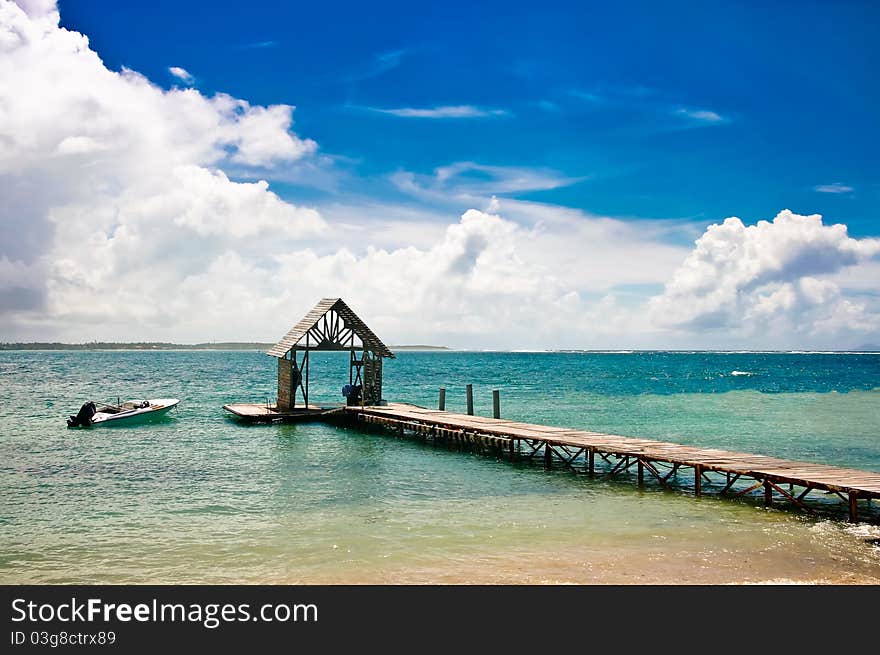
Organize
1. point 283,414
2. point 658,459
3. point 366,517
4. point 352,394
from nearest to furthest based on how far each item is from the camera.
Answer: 1. point 366,517
2. point 658,459
3. point 283,414
4. point 352,394

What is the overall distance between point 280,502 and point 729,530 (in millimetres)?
11548

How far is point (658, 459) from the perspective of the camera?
20.9 meters

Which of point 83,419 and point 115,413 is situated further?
point 115,413

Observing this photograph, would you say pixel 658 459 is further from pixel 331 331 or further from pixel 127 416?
pixel 127 416

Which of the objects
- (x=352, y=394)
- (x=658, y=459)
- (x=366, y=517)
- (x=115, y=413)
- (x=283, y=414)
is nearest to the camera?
(x=366, y=517)

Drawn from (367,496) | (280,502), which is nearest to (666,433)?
(367,496)

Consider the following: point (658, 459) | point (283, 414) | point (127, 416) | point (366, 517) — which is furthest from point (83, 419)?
point (658, 459)

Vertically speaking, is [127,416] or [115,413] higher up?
[115,413]

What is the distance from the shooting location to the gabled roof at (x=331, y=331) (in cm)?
3497

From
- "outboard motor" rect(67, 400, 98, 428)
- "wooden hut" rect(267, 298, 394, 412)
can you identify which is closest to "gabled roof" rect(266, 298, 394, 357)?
"wooden hut" rect(267, 298, 394, 412)

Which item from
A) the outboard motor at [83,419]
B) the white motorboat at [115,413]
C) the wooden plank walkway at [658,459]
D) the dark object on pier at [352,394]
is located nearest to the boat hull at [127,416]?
the white motorboat at [115,413]

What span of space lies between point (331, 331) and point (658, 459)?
1969 centimetres
